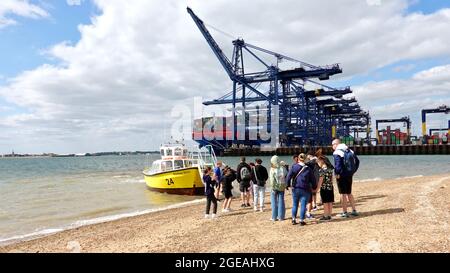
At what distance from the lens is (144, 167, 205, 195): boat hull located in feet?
66.0

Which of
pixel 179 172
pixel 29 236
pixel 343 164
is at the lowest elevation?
pixel 29 236

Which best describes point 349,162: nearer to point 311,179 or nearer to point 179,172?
point 311,179

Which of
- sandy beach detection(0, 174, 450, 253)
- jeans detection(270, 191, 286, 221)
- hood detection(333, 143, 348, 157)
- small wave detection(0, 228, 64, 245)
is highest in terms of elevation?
hood detection(333, 143, 348, 157)

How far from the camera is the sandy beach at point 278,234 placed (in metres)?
6.71

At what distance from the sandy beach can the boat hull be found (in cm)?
825

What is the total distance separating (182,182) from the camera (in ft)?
66.8

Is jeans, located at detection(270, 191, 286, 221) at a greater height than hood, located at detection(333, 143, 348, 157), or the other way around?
hood, located at detection(333, 143, 348, 157)

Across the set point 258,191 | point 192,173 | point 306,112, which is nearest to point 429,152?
point 306,112

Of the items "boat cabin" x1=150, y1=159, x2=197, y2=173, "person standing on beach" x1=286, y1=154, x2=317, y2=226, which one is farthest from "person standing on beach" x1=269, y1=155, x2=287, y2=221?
"boat cabin" x1=150, y1=159, x2=197, y2=173

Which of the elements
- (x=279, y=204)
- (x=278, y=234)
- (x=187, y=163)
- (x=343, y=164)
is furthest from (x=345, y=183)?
(x=187, y=163)

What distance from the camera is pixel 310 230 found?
802cm

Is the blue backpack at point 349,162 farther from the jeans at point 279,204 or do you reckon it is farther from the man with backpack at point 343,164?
the jeans at point 279,204

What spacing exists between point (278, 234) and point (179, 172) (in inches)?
518

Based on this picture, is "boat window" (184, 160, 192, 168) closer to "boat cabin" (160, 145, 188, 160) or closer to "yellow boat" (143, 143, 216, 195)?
"yellow boat" (143, 143, 216, 195)
